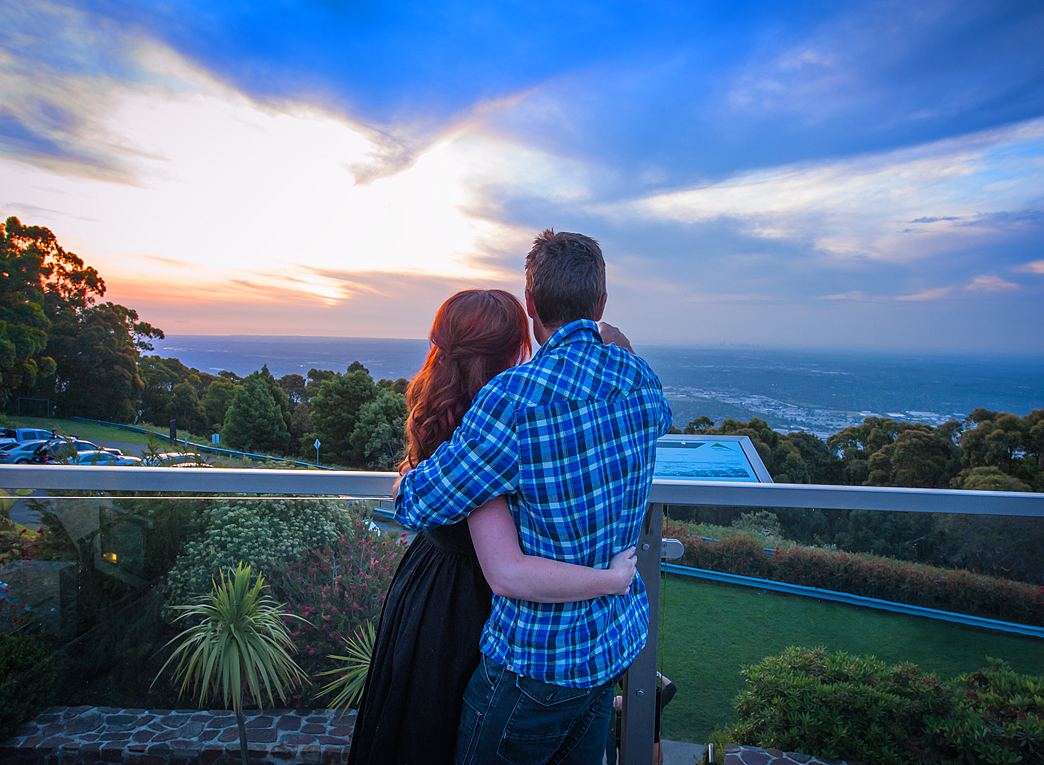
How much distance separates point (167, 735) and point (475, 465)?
5.52ft

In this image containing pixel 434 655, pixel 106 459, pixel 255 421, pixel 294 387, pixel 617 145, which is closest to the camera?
pixel 434 655

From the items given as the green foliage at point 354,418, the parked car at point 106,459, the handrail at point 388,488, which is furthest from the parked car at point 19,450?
the handrail at point 388,488

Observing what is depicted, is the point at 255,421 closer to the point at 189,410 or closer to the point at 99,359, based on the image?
the point at 189,410

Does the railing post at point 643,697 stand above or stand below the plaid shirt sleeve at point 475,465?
below

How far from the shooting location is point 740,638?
62.1 inches

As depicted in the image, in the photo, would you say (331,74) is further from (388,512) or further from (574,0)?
(388,512)

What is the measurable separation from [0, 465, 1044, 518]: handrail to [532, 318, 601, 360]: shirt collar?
758mm

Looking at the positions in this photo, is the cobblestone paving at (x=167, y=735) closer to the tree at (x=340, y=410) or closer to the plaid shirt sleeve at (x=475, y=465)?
the plaid shirt sleeve at (x=475, y=465)

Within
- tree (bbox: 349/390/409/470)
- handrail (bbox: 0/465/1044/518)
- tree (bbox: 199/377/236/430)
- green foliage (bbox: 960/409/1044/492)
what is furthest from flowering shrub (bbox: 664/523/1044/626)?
tree (bbox: 199/377/236/430)

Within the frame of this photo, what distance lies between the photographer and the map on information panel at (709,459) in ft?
5.14

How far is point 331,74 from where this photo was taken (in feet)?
22.2

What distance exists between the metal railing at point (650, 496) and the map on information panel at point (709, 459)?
2.5 inches

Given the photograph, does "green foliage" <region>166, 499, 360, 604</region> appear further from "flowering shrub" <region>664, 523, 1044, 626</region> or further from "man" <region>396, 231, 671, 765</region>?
"flowering shrub" <region>664, 523, 1044, 626</region>

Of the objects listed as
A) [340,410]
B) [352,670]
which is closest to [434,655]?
[352,670]
